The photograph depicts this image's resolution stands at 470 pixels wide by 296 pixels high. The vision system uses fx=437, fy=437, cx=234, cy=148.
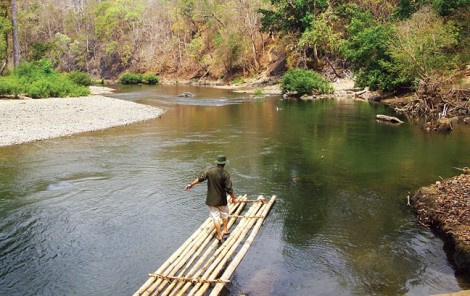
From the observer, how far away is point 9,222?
39.6ft

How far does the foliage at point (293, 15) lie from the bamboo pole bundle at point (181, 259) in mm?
48847

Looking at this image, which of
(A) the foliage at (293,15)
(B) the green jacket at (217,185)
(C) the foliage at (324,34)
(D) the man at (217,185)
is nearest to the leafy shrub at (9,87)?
(D) the man at (217,185)

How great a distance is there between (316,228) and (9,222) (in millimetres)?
8428

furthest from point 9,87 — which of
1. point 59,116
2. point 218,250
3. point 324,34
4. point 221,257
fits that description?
point 324,34

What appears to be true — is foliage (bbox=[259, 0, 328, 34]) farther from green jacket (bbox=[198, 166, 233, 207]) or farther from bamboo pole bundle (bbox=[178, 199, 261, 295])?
green jacket (bbox=[198, 166, 233, 207])

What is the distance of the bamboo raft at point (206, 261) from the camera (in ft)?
25.9

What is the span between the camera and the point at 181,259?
29.8 ft

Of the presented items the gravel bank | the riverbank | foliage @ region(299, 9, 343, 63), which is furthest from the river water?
foliage @ region(299, 9, 343, 63)

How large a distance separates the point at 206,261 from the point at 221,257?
0.70 meters

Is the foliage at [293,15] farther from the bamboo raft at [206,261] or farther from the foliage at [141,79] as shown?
the bamboo raft at [206,261]

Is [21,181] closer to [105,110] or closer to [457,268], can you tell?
[457,268]

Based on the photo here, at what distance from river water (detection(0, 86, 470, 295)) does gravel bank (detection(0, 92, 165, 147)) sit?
176 centimetres

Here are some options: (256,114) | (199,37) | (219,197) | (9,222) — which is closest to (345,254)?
(219,197)

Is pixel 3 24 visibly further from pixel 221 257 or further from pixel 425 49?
pixel 221 257
